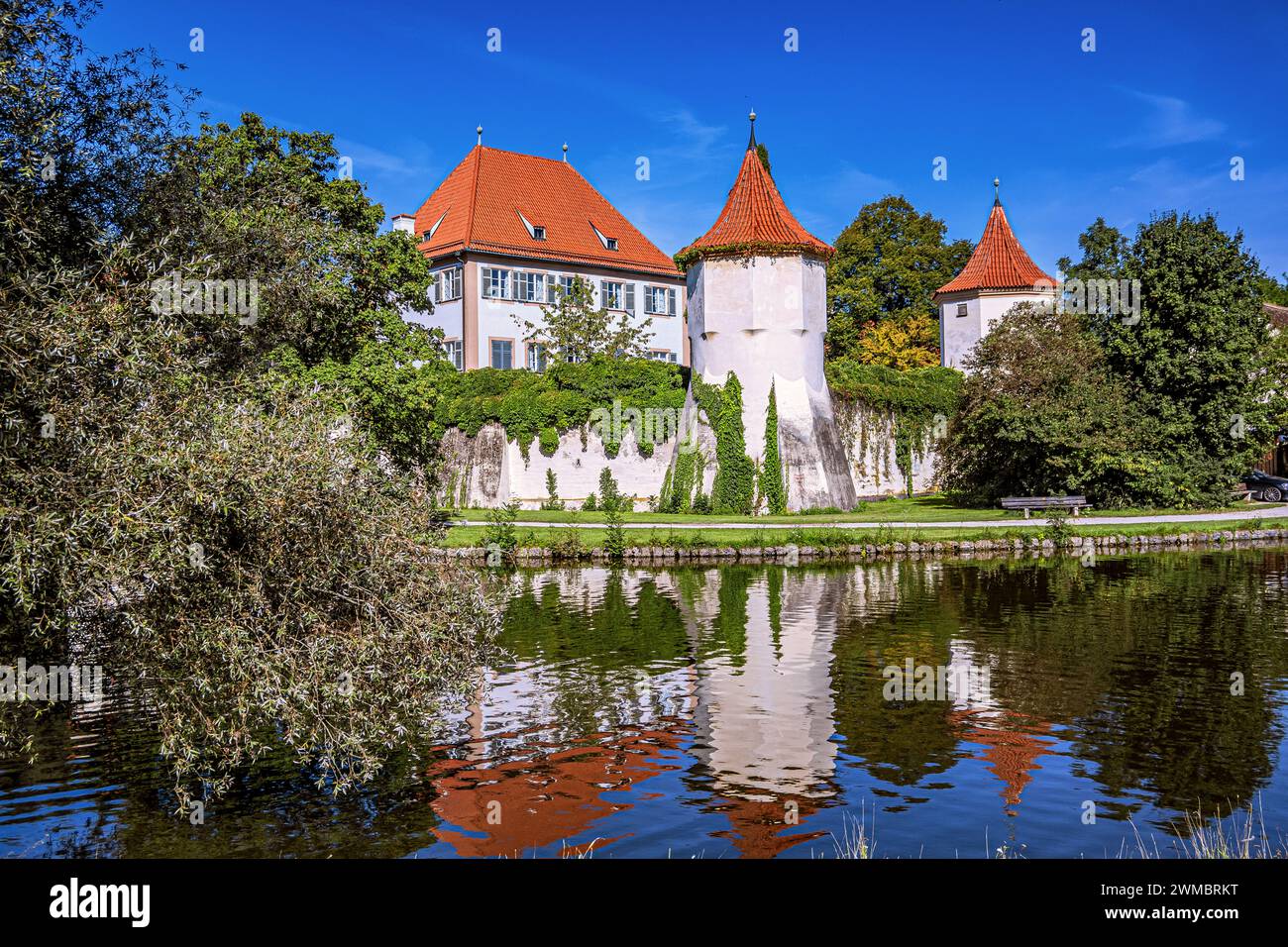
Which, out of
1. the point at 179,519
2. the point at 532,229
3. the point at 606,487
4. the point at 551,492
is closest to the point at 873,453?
the point at 606,487

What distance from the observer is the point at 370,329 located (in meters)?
31.7

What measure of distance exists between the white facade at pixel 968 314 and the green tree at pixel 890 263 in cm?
793

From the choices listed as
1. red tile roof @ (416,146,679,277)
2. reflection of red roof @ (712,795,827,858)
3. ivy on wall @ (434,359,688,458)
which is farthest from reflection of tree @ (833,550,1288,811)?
red tile roof @ (416,146,679,277)

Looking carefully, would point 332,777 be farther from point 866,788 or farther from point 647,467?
point 647,467

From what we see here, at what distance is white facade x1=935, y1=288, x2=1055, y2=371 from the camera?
56.0 m

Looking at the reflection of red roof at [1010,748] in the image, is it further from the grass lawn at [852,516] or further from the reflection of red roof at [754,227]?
the reflection of red roof at [754,227]

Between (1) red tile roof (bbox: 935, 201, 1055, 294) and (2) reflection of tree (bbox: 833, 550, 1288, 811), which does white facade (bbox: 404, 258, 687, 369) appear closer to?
(1) red tile roof (bbox: 935, 201, 1055, 294)

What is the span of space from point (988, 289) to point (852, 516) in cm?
2314

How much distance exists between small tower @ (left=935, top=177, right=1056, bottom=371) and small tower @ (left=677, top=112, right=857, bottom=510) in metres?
17.5

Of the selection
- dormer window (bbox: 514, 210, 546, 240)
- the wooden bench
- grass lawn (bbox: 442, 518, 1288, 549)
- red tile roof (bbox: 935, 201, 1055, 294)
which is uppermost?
dormer window (bbox: 514, 210, 546, 240)

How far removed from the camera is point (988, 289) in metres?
56.3

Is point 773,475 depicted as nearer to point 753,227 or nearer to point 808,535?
point 808,535

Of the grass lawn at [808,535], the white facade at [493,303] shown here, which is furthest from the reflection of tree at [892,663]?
the white facade at [493,303]

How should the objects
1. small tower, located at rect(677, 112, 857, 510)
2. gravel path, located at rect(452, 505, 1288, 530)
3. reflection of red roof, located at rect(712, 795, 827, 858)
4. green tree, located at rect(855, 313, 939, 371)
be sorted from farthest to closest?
green tree, located at rect(855, 313, 939, 371), small tower, located at rect(677, 112, 857, 510), gravel path, located at rect(452, 505, 1288, 530), reflection of red roof, located at rect(712, 795, 827, 858)
